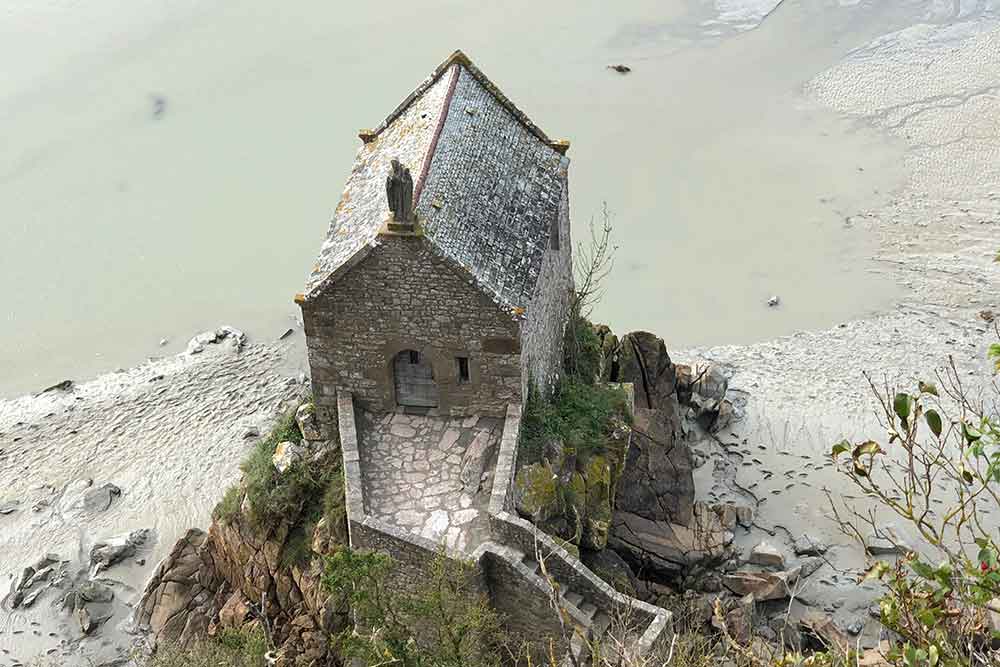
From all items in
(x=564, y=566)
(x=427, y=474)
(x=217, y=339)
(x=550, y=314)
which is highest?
(x=550, y=314)

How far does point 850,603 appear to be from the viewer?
84.4 feet

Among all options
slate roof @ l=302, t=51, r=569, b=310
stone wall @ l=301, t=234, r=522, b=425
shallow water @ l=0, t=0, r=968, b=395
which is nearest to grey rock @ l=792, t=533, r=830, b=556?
stone wall @ l=301, t=234, r=522, b=425

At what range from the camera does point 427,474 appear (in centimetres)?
2255

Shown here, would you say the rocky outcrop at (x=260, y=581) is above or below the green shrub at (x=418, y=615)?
below

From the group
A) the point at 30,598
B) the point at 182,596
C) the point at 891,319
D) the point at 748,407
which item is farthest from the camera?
the point at 891,319

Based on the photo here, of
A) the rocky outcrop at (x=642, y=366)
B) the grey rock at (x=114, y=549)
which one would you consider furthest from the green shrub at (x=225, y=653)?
the rocky outcrop at (x=642, y=366)

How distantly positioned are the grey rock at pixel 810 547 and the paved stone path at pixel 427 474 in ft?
26.5

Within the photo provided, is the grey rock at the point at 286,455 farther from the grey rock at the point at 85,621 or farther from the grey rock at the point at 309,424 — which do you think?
the grey rock at the point at 85,621

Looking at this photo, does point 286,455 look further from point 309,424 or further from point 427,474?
point 427,474

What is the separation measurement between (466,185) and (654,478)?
7.90 metres

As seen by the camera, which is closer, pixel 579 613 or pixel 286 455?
pixel 579 613

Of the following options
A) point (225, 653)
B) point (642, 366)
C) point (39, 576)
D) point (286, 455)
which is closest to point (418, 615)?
point (225, 653)

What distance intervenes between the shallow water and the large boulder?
7.53 metres

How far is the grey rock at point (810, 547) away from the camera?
1062 inches
